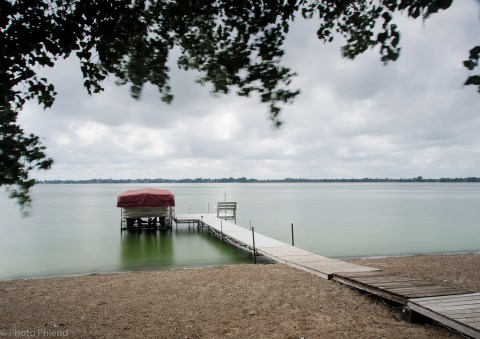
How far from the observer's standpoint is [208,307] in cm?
812

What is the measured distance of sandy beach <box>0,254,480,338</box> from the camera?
660 centimetres

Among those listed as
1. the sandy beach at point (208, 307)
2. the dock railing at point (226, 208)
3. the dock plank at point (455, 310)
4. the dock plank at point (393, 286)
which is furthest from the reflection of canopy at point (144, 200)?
the dock plank at point (455, 310)

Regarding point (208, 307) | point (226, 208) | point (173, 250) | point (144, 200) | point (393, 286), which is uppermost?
point (144, 200)

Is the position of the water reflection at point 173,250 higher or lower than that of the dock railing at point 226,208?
lower

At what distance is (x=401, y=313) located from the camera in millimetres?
7363

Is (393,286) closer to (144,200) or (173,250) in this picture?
(173,250)

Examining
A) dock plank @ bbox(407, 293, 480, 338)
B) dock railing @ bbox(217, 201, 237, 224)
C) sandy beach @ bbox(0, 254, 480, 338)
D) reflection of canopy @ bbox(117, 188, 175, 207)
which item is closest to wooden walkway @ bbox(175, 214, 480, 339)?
dock plank @ bbox(407, 293, 480, 338)

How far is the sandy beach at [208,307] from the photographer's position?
660 cm

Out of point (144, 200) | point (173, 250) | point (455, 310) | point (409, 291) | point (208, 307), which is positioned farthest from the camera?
point (144, 200)

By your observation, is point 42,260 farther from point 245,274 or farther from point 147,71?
point 147,71

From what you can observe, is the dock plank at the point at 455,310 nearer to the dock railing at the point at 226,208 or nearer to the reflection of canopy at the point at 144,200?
the reflection of canopy at the point at 144,200

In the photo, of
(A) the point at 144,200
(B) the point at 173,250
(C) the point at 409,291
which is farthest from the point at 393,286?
(A) the point at 144,200

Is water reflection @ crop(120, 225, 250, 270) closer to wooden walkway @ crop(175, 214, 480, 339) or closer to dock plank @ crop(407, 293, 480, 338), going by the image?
wooden walkway @ crop(175, 214, 480, 339)

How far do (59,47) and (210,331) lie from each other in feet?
16.5
